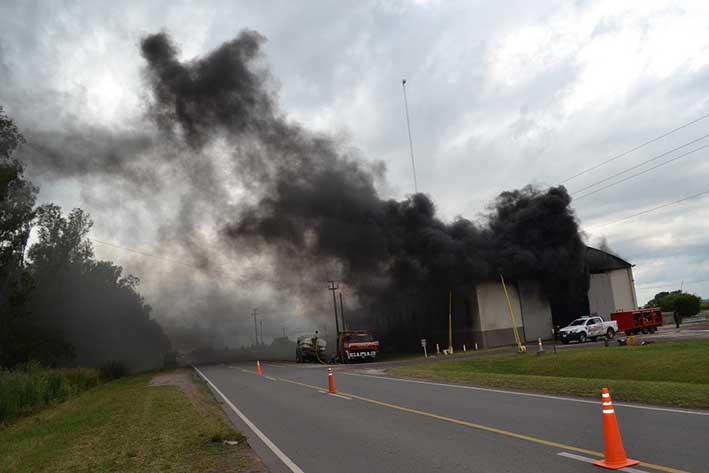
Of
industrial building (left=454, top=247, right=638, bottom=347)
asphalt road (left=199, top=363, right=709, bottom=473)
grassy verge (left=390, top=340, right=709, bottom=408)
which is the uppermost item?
industrial building (left=454, top=247, right=638, bottom=347)

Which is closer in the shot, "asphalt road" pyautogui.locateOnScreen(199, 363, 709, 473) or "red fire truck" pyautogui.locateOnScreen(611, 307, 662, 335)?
"asphalt road" pyautogui.locateOnScreen(199, 363, 709, 473)

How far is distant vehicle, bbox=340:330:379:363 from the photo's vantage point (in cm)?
4344

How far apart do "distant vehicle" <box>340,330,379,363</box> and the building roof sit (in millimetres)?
25872

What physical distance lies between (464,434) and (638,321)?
3539cm

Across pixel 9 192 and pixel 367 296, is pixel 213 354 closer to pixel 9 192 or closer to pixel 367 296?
pixel 367 296

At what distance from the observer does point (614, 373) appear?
21734mm

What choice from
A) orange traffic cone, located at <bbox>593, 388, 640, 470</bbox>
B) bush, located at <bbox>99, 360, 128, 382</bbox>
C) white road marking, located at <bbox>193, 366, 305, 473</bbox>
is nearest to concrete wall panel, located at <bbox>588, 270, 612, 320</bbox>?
Answer: bush, located at <bbox>99, 360, 128, 382</bbox>

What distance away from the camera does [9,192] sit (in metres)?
44.9

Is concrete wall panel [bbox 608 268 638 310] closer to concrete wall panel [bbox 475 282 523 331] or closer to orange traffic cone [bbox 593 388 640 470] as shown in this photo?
concrete wall panel [bbox 475 282 523 331]

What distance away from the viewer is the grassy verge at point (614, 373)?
12.8 m

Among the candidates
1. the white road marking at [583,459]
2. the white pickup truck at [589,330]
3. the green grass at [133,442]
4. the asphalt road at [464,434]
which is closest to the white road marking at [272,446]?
the asphalt road at [464,434]

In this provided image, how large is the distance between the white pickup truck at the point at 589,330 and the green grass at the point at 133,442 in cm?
2919

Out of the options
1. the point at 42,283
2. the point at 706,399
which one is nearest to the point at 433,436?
the point at 706,399

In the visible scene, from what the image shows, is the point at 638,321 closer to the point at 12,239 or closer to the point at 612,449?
the point at 612,449
